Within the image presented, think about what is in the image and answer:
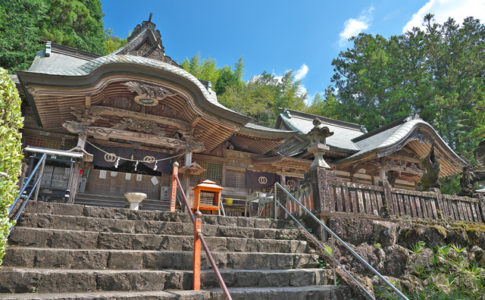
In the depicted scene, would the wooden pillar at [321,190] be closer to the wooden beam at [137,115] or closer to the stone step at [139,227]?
the stone step at [139,227]

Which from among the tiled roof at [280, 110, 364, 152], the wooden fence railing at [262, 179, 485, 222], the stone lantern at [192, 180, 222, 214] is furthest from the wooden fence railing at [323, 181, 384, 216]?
the tiled roof at [280, 110, 364, 152]

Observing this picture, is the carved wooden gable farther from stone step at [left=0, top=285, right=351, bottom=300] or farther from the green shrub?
stone step at [left=0, top=285, right=351, bottom=300]

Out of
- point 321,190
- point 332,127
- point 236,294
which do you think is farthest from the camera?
point 332,127

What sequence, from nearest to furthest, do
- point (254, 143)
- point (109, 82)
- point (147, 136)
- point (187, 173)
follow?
point (109, 82) → point (147, 136) → point (187, 173) → point (254, 143)

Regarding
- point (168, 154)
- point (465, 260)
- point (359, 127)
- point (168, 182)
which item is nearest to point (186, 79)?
point (168, 154)

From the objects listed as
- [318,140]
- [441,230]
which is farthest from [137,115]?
[441,230]

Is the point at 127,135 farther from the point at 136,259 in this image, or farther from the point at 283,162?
the point at 136,259

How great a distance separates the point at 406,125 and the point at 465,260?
7.08 metres

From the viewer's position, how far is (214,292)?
12.6ft

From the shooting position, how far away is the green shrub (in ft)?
10.4

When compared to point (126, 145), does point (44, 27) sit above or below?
above

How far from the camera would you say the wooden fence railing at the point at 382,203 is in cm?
641

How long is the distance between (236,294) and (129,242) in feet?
6.19

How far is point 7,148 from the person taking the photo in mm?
3309
